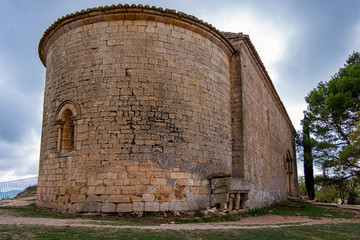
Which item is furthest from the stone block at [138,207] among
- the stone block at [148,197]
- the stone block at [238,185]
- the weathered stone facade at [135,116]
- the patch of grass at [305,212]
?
the patch of grass at [305,212]

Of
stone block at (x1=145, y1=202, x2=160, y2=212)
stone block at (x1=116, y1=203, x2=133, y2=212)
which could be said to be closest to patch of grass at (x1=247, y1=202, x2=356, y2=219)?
stone block at (x1=145, y1=202, x2=160, y2=212)

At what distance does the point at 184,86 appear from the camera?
344 inches

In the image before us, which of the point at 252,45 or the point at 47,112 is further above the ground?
the point at 252,45

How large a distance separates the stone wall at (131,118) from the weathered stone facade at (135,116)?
0.09 ft

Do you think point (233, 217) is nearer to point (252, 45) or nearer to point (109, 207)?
point (109, 207)

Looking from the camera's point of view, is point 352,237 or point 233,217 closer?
point 352,237

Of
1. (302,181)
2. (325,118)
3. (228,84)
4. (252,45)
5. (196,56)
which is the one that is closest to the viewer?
(196,56)

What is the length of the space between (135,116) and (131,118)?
11 centimetres

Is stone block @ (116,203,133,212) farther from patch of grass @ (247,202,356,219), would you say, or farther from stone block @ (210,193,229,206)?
patch of grass @ (247,202,356,219)

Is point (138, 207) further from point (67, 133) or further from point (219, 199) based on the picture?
point (67, 133)

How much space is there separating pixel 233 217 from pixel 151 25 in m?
5.78

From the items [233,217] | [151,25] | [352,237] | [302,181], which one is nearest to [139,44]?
[151,25]

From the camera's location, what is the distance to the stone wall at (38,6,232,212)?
770cm

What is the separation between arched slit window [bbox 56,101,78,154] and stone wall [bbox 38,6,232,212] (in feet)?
0.12
